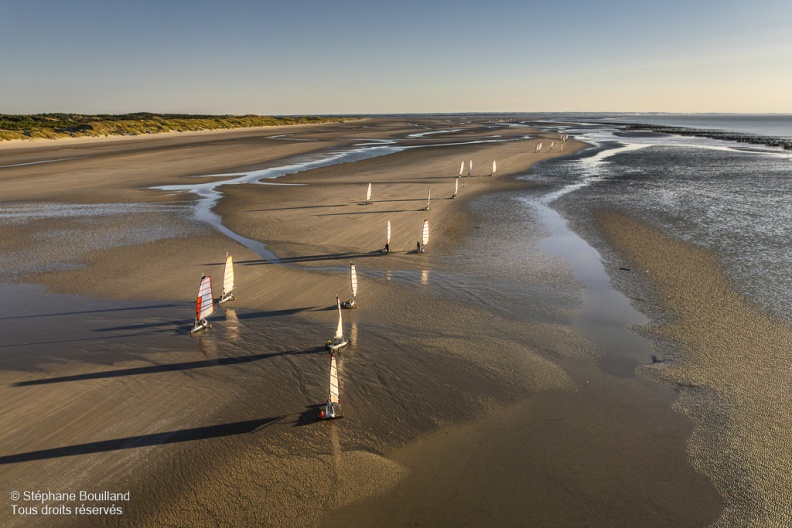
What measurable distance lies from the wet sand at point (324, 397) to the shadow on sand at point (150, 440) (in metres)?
0.04

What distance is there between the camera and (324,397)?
9688 millimetres

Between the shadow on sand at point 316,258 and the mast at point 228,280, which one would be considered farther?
the shadow on sand at point 316,258

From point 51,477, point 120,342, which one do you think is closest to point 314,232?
point 120,342

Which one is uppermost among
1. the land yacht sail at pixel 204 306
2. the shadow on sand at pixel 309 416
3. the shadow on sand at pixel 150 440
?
the land yacht sail at pixel 204 306

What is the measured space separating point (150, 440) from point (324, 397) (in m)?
3.34

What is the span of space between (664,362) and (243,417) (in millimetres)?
10048

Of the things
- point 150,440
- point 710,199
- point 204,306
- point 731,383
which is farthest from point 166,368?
point 710,199

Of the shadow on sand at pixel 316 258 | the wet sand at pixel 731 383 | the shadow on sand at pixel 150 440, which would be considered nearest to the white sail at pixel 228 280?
the shadow on sand at pixel 316 258

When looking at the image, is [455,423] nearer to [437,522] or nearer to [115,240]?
[437,522]

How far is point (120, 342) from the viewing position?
11.9 m

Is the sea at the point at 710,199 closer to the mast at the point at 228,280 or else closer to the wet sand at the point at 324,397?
the wet sand at the point at 324,397

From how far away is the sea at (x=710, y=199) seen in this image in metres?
17.6

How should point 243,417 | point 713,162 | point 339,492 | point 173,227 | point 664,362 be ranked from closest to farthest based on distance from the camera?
point 339,492, point 243,417, point 664,362, point 173,227, point 713,162

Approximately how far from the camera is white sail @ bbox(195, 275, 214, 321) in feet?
39.9
